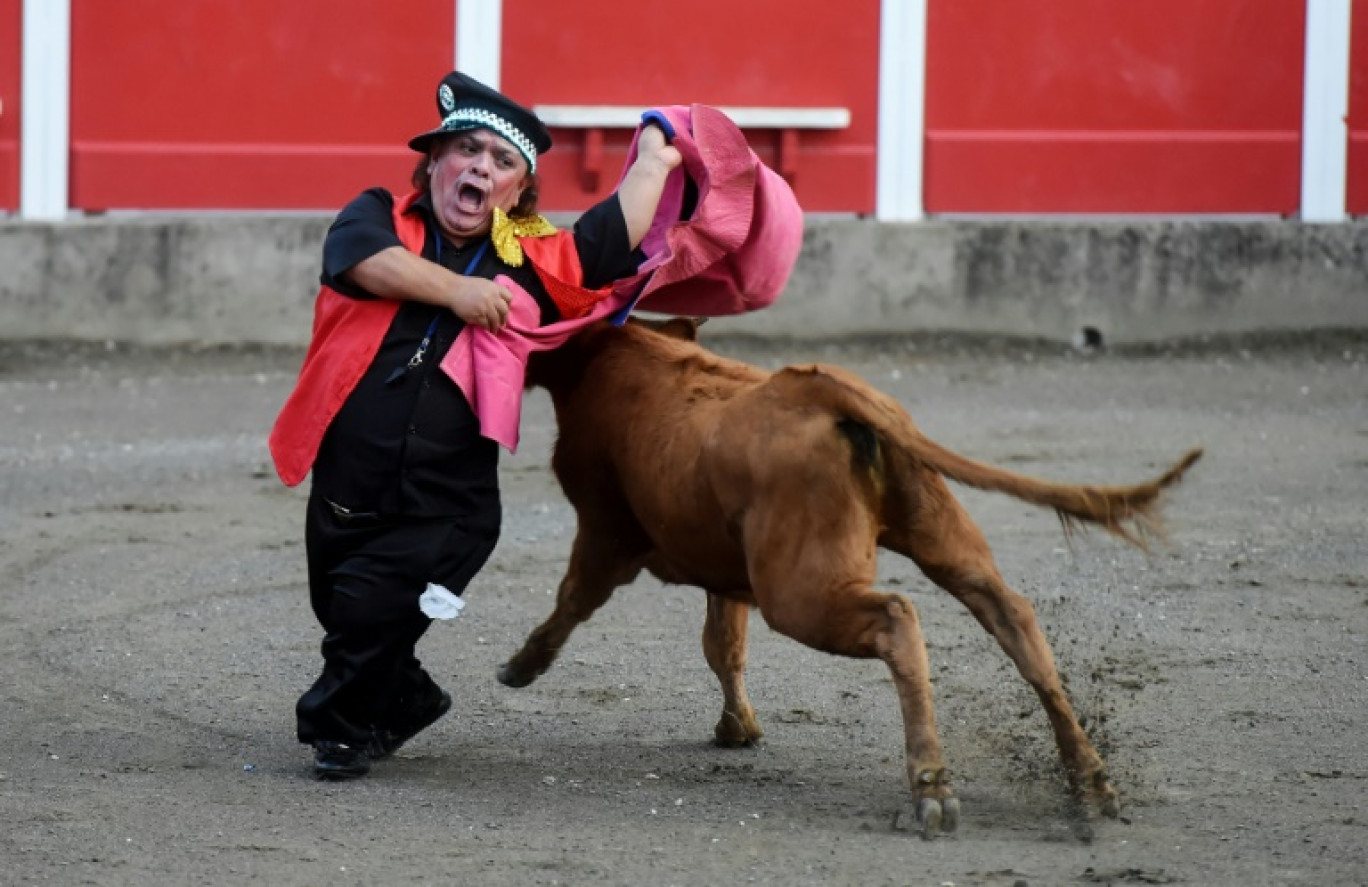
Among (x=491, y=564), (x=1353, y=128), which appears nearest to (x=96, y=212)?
(x=491, y=564)

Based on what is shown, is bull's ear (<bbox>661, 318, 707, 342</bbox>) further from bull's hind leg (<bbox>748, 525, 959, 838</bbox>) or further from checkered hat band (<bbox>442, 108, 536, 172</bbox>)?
bull's hind leg (<bbox>748, 525, 959, 838</bbox>)

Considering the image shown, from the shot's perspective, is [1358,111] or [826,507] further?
[1358,111]

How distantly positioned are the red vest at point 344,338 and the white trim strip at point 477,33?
7.40 metres

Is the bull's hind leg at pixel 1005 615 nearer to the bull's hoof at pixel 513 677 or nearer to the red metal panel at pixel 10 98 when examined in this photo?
the bull's hoof at pixel 513 677

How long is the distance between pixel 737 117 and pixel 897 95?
101 cm

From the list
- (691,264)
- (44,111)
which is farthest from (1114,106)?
(691,264)

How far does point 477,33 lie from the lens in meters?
12.6

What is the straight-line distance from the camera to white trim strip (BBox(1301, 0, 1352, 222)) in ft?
43.1

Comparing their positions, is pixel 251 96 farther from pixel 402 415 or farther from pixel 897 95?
pixel 402 415

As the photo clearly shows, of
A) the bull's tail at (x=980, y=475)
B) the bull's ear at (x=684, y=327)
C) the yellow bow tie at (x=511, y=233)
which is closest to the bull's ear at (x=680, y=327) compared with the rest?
the bull's ear at (x=684, y=327)

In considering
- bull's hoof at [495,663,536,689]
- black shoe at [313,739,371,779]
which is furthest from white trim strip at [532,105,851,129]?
black shoe at [313,739,371,779]

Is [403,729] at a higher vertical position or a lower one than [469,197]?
lower

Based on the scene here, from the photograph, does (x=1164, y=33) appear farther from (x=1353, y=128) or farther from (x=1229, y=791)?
(x=1229, y=791)

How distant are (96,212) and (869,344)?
445 cm
